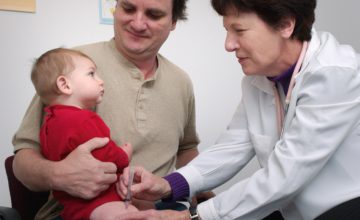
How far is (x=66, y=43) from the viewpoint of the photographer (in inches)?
74.6

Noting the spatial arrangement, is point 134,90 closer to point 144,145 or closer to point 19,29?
point 144,145

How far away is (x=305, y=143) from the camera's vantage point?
41.3 inches

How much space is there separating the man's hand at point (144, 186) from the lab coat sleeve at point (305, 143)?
19 centimetres

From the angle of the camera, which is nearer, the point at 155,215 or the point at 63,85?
the point at 155,215

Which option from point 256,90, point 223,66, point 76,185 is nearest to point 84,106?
point 76,185

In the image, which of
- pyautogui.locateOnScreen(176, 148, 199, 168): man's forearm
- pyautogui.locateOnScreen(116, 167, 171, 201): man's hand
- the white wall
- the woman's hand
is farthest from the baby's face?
the white wall

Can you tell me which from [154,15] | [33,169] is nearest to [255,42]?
[154,15]

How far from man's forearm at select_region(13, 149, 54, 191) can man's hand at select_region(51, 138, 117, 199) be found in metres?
0.05

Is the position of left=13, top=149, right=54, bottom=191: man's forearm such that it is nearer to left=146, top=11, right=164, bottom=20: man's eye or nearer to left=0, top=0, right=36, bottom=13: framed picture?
left=146, top=11, right=164, bottom=20: man's eye

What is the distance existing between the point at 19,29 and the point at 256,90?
4.06 ft

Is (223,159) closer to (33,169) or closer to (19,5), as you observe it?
(33,169)

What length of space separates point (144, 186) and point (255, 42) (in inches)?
23.9

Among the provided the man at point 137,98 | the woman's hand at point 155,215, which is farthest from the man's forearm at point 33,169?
the woman's hand at point 155,215

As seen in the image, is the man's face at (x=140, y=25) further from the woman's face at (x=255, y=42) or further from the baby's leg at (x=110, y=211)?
the baby's leg at (x=110, y=211)
